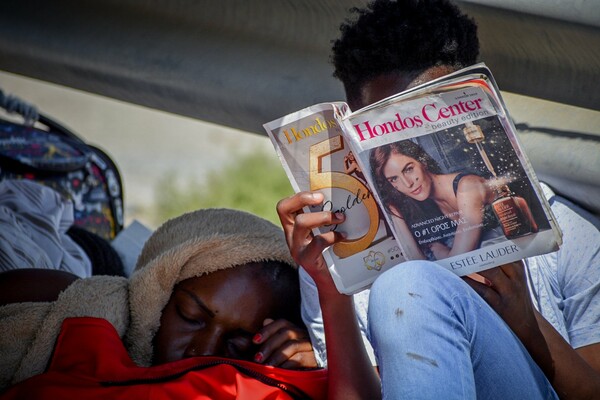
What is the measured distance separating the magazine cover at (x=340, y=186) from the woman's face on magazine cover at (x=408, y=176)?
0.29 ft

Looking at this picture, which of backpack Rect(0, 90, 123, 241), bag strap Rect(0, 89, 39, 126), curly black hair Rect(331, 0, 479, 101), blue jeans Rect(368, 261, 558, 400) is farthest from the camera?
bag strap Rect(0, 89, 39, 126)

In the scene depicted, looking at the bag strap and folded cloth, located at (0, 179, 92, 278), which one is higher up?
the bag strap

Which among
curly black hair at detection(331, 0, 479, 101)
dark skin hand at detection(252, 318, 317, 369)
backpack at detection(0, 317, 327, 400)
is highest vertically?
curly black hair at detection(331, 0, 479, 101)

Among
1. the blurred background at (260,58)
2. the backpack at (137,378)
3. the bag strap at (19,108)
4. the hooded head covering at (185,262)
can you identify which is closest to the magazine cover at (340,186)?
the backpack at (137,378)

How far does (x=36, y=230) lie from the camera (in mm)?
3076

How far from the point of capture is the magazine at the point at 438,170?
187 cm

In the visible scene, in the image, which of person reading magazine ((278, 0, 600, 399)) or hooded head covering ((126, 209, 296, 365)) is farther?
hooded head covering ((126, 209, 296, 365))

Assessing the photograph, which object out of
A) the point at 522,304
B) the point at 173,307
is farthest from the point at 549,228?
the point at 173,307

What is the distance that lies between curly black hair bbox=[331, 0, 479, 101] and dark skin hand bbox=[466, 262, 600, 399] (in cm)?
55

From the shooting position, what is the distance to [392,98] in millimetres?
1863

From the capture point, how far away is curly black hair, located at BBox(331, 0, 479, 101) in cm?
212

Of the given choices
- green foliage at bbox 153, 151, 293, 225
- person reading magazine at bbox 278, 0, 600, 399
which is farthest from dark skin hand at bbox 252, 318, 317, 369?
green foliage at bbox 153, 151, 293, 225

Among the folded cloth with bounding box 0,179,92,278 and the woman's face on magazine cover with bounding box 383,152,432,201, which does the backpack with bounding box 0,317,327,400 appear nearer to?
the woman's face on magazine cover with bounding box 383,152,432,201

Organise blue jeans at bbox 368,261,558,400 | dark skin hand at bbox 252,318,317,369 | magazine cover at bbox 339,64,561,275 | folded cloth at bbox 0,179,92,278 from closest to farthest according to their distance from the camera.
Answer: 1. blue jeans at bbox 368,261,558,400
2. magazine cover at bbox 339,64,561,275
3. dark skin hand at bbox 252,318,317,369
4. folded cloth at bbox 0,179,92,278
